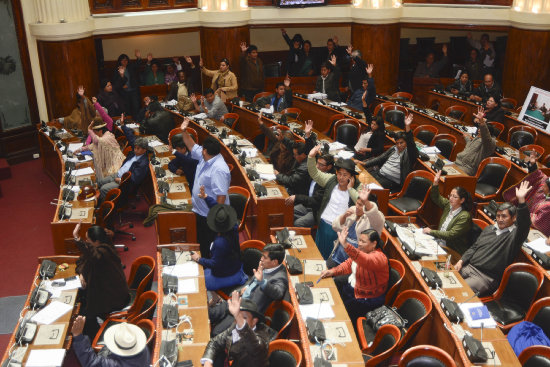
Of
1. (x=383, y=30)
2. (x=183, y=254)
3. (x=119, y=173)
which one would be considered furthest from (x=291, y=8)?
(x=183, y=254)

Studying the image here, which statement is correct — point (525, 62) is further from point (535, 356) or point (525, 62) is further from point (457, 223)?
point (535, 356)

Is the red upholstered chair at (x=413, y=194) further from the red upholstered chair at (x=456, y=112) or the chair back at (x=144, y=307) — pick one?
the chair back at (x=144, y=307)

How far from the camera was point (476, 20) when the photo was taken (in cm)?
1374

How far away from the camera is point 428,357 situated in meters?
4.95

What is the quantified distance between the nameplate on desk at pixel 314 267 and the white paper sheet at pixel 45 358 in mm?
2633

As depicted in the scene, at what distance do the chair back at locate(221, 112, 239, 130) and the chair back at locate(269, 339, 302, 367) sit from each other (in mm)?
7226

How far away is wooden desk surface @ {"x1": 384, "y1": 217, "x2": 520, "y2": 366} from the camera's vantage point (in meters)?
5.19

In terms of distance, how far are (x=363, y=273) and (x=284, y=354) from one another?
146 cm

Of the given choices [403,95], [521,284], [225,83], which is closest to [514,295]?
[521,284]

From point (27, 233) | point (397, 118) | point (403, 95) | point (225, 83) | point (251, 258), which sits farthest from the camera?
point (403, 95)

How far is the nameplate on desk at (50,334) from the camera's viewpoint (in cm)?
548

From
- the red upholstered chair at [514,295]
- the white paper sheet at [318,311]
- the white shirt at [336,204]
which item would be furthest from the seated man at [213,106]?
the red upholstered chair at [514,295]

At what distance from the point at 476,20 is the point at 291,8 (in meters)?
4.41

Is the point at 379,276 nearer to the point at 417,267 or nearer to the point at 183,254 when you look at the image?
the point at 417,267
